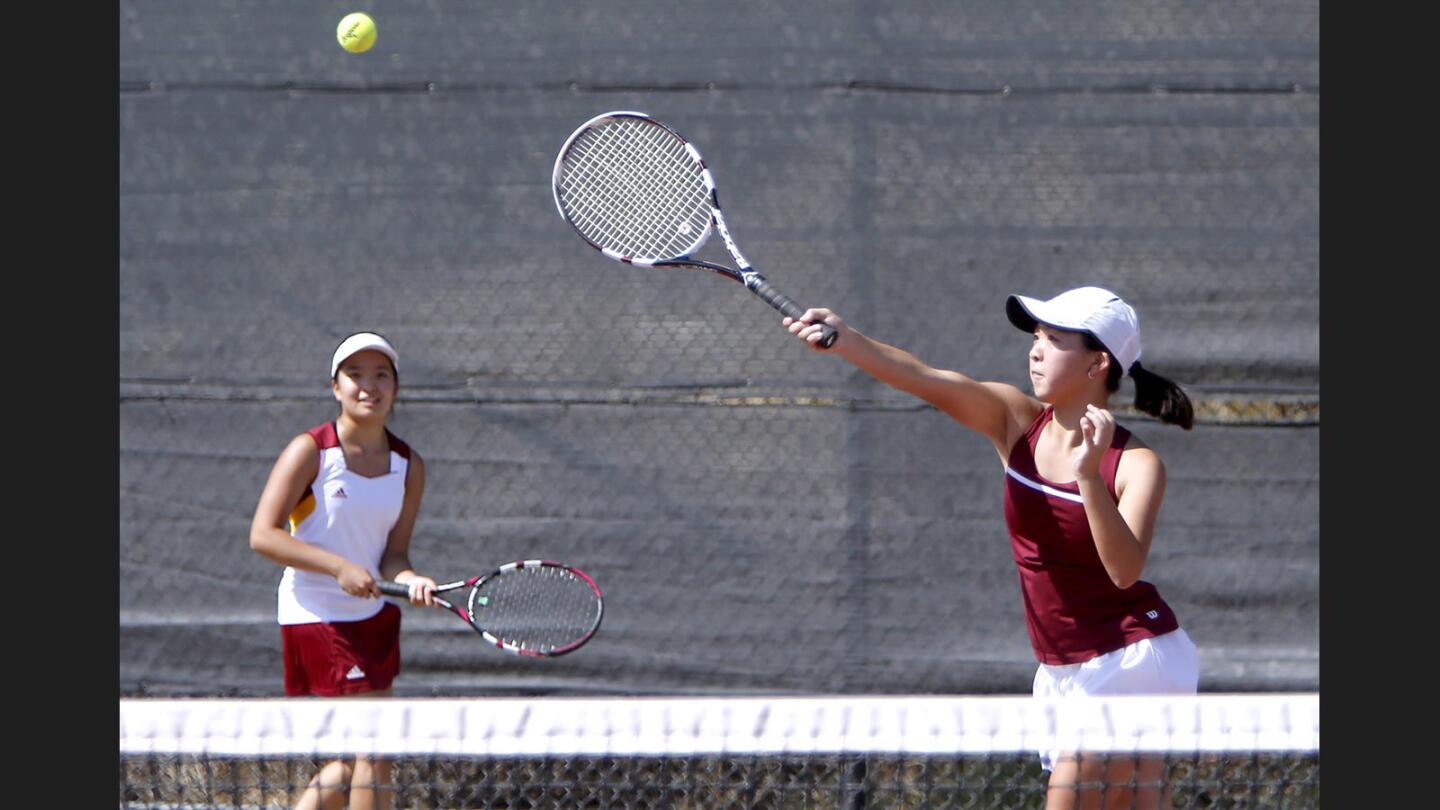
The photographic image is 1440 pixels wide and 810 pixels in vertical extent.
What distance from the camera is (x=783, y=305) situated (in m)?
2.56

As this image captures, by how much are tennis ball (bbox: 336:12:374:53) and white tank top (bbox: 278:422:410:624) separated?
0.88 meters

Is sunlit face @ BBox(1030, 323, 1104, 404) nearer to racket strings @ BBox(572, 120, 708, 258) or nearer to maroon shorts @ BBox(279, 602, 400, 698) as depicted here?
racket strings @ BBox(572, 120, 708, 258)

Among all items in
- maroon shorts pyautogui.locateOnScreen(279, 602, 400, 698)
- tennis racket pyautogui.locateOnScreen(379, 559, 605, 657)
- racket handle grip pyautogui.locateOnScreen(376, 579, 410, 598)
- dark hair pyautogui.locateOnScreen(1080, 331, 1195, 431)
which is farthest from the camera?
tennis racket pyautogui.locateOnScreen(379, 559, 605, 657)

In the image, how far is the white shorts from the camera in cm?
242

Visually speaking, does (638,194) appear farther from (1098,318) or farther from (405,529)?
(1098,318)

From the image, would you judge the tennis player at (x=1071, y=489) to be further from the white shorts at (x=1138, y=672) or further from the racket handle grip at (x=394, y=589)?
the racket handle grip at (x=394, y=589)

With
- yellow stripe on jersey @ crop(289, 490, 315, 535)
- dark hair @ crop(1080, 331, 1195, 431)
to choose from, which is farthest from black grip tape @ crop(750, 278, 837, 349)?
yellow stripe on jersey @ crop(289, 490, 315, 535)

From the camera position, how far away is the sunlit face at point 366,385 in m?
3.05

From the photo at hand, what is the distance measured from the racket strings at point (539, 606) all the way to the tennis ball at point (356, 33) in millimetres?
1164

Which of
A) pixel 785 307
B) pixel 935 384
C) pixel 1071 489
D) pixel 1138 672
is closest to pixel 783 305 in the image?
pixel 785 307

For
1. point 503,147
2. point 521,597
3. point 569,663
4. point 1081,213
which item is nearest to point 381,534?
point 521,597

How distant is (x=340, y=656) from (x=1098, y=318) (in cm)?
151

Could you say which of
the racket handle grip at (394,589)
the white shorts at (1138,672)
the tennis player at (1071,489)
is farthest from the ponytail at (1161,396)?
the racket handle grip at (394,589)

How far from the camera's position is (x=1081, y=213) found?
3473 millimetres
